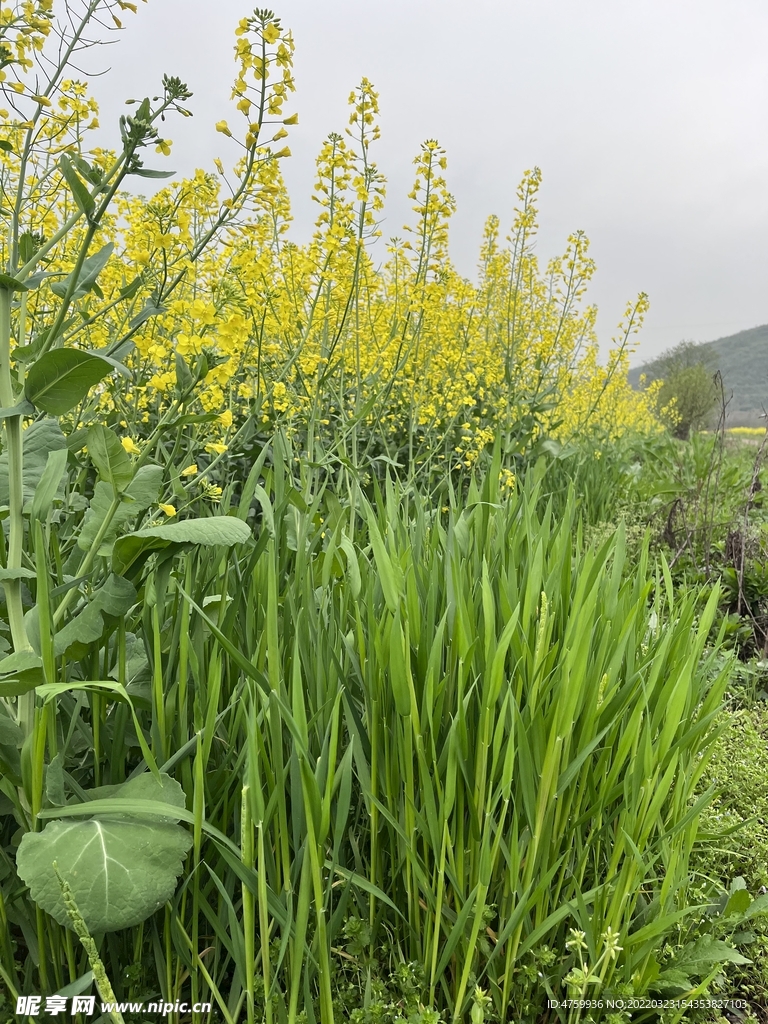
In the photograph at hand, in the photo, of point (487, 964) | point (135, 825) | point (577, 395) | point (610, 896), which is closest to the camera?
point (135, 825)

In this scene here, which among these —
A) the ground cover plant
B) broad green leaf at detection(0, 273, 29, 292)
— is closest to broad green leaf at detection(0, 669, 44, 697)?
the ground cover plant

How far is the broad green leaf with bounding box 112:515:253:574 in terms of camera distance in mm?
1129

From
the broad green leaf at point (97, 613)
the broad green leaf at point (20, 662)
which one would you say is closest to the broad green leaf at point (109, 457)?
the broad green leaf at point (97, 613)

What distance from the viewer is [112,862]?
3.33 feet

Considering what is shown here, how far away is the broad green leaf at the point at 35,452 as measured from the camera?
1.31 metres

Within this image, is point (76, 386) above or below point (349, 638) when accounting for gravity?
above

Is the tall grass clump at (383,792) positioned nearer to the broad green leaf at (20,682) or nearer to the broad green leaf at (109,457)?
the broad green leaf at (20,682)

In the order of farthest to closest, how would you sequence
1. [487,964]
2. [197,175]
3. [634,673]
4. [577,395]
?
1. [577,395]
2. [197,175]
3. [634,673]
4. [487,964]

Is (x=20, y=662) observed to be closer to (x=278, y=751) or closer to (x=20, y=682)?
(x=20, y=682)

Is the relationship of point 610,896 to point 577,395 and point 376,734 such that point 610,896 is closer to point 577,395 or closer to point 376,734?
point 376,734

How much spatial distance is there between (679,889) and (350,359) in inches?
121

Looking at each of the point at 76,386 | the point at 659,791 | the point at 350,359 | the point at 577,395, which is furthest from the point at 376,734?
the point at 577,395

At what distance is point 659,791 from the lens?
4.04ft

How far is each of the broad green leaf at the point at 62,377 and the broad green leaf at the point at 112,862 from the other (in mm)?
657
